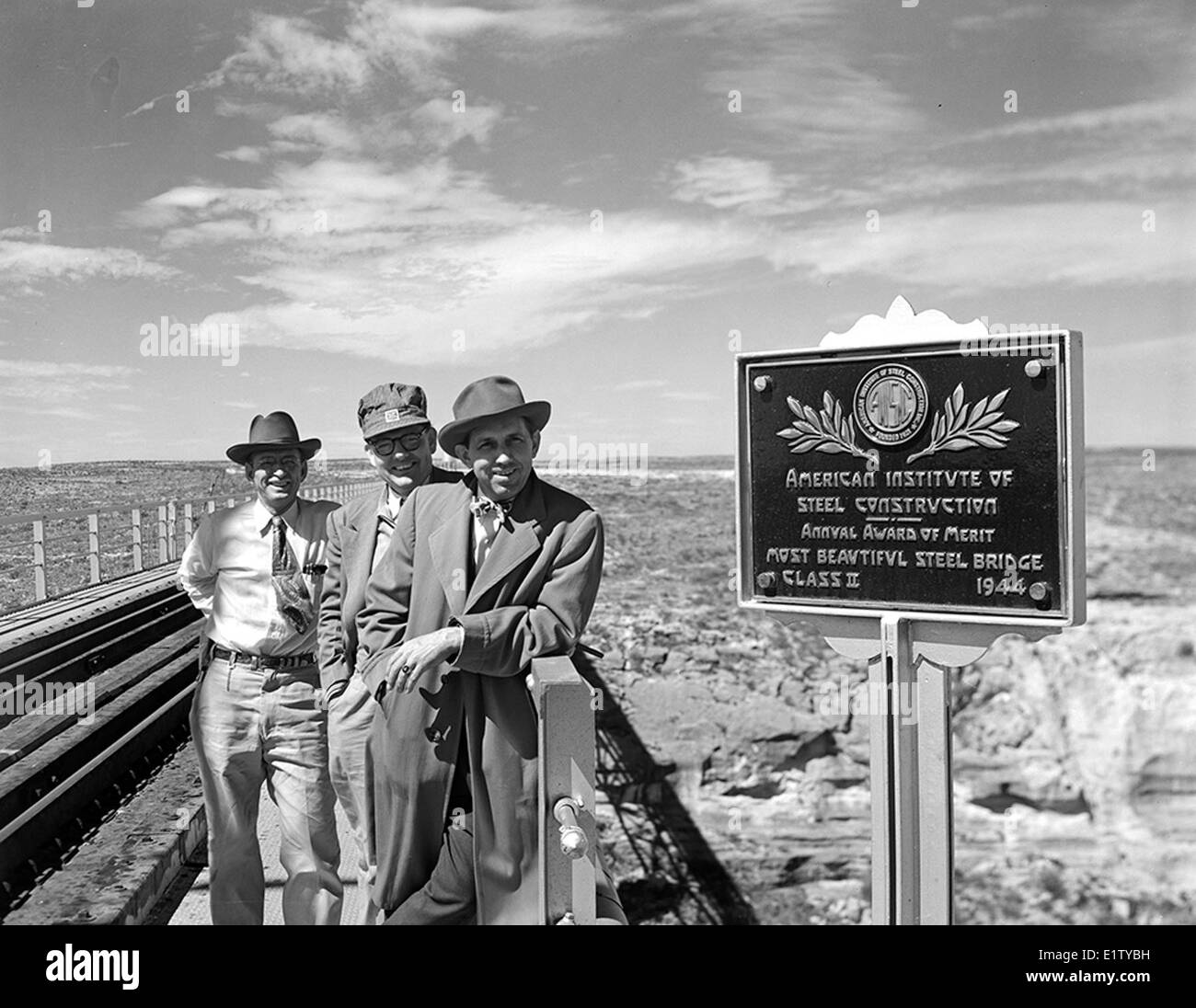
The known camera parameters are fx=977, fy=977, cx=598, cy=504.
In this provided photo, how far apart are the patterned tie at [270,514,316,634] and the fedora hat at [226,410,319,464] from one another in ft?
0.94

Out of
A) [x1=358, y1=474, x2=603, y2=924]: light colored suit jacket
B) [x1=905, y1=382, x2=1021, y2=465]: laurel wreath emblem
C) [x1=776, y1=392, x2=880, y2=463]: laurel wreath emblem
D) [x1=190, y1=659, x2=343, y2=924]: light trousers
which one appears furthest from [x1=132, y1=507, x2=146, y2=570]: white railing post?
[x1=905, y1=382, x2=1021, y2=465]: laurel wreath emblem

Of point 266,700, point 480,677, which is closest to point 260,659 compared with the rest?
point 266,700

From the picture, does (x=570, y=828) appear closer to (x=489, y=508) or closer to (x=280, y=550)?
(x=489, y=508)

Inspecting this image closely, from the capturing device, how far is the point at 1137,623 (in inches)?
514

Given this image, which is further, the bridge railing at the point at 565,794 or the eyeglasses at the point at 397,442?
the eyeglasses at the point at 397,442

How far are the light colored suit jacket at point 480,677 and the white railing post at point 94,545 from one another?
7687 mm

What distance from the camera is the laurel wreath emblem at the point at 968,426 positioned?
2619mm

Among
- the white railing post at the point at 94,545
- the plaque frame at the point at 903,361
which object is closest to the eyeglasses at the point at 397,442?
the plaque frame at the point at 903,361

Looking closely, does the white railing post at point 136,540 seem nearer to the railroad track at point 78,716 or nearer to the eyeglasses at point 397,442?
the railroad track at point 78,716

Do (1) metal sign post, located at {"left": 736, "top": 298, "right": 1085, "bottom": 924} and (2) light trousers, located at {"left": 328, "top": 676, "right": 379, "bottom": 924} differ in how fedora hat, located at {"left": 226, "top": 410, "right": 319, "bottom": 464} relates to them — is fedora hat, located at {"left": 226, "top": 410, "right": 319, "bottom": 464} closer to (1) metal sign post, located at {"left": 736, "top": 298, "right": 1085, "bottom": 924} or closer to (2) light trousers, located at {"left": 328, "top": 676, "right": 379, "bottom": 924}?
(2) light trousers, located at {"left": 328, "top": 676, "right": 379, "bottom": 924}

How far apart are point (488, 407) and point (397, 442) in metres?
0.86

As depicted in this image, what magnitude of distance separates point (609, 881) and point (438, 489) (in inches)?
42.0

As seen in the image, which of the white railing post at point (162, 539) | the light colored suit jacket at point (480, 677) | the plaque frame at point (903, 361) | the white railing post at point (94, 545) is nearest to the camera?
the light colored suit jacket at point (480, 677)
